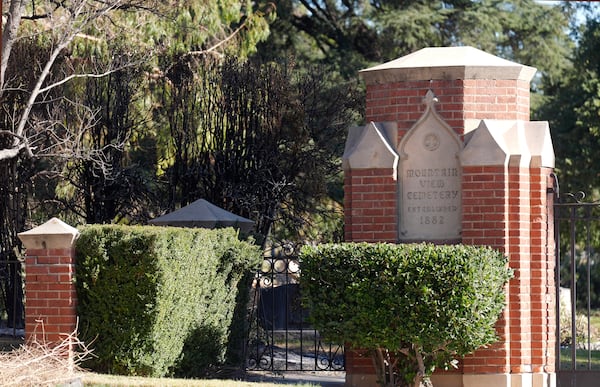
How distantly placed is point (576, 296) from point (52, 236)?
41.7 feet

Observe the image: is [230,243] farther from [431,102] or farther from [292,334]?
[292,334]

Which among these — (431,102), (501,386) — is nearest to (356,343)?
(501,386)

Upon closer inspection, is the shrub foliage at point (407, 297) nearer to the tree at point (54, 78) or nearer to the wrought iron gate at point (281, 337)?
the wrought iron gate at point (281, 337)

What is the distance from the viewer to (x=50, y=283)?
32.0 ft

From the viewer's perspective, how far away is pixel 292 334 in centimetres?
1766

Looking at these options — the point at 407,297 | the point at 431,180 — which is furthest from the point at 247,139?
the point at 407,297

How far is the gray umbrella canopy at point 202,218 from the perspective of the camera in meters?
13.4

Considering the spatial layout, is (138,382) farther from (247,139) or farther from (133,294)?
(247,139)

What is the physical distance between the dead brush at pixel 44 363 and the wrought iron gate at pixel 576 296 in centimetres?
498

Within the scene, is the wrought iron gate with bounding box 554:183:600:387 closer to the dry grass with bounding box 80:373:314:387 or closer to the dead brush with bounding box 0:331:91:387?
the dry grass with bounding box 80:373:314:387

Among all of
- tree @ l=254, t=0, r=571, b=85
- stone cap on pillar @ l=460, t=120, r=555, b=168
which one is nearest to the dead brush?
stone cap on pillar @ l=460, t=120, r=555, b=168

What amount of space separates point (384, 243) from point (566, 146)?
587 inches

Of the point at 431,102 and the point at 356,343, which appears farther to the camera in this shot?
the point at 431,102

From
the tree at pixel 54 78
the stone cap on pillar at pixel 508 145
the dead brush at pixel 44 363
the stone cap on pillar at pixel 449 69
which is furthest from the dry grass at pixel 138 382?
the tree at pixel 54 78
